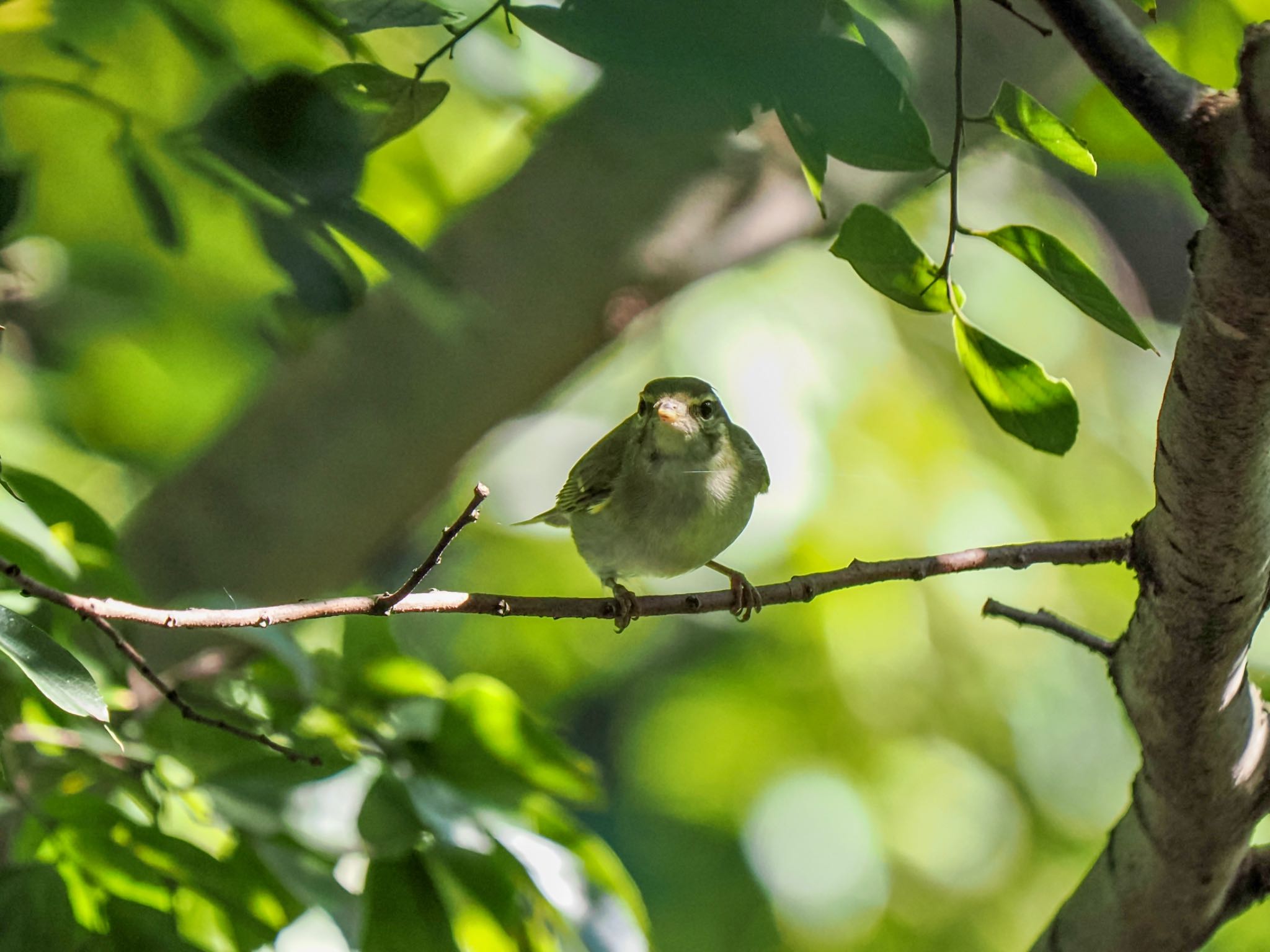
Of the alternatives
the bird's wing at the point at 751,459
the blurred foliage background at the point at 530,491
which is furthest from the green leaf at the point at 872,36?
the bird's wing at the point at 751,459

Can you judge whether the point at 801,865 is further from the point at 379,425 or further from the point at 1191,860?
the point at 1191,860

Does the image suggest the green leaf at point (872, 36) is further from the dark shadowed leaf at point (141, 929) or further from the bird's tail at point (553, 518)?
the bird's tail at point (553, 518)

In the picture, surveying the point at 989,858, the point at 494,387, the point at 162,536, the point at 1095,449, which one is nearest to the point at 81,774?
the point at 162,536

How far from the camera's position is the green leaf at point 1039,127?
1.32m

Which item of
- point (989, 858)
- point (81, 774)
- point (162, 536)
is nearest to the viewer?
point (81, 774)

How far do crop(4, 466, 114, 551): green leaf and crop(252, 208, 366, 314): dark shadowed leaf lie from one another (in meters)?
0.62

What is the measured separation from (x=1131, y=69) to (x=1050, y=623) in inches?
35.8

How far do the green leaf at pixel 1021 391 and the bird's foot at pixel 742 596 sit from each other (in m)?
0.48

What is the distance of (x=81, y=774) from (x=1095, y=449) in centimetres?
436

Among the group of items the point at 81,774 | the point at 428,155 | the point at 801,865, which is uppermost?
the point at 428,155

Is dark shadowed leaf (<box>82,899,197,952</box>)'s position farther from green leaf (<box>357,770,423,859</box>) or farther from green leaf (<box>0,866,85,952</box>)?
green leaf (<box>357,770,423,859</box>)

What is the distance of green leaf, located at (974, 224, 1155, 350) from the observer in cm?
139

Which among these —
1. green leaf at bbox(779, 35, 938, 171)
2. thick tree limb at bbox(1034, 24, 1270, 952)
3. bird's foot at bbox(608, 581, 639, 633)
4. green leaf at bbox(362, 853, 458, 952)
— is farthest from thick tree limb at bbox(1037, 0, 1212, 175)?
green leaf at bbox(362, 853, 458, 952)

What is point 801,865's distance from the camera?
193 inches
